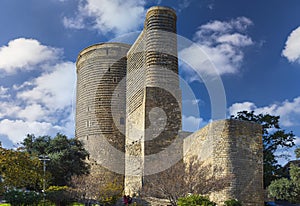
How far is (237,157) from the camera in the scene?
16.1 meters

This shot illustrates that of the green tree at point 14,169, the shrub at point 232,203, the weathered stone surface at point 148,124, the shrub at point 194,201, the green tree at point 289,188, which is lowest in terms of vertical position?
the shrub at point 232,203

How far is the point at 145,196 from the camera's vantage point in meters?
18.7

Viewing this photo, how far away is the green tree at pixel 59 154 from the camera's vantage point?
21.5 metres

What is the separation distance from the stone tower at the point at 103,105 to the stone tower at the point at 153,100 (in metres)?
3.74

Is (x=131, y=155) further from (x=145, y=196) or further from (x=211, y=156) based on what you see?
(x=211, y=156)

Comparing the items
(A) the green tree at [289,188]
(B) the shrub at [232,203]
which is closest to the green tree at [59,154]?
(B) the shrub at [232,203]

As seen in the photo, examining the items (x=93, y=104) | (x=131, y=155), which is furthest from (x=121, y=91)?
(x=131, y=155)

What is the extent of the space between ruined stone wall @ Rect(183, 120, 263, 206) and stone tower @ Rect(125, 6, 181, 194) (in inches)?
150

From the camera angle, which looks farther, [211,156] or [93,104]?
[93,104]

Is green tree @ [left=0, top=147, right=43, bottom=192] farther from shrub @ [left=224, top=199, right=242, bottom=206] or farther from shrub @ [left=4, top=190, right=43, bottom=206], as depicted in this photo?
shrub @ [left=224, top=199, right=242, bottom=206]

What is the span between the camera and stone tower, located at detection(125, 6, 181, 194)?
20.2m

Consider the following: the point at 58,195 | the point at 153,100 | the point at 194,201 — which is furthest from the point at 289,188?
the point at 58,195

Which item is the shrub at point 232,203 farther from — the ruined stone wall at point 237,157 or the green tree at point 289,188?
the green tree at point 289,188

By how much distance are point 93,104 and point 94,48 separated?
4.54 meters
